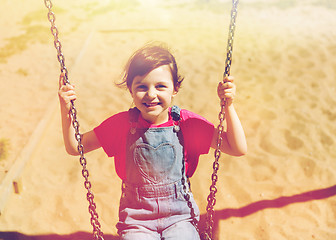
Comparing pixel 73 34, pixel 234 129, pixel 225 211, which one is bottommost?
pixel 225 211

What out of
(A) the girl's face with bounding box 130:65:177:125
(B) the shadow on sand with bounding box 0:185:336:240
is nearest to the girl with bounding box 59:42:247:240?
(A) the girl's face with bounding box 130:65:177:125

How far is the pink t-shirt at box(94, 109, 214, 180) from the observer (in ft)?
5.74

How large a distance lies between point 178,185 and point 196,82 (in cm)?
337

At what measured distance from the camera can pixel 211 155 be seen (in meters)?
3.52

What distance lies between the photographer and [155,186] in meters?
1.68

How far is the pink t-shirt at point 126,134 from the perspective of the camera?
175 cm

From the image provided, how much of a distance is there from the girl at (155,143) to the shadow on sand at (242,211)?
1.08 metres

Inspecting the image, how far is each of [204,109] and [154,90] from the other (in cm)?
270

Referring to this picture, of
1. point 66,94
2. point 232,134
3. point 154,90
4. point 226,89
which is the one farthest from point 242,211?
point 66,94

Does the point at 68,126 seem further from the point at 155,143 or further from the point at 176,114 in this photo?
the point at 176,114

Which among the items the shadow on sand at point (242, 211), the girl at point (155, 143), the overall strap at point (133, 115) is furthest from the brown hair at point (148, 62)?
the shadow on sand at point (242, 211)

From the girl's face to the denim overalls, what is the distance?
14 centimetres

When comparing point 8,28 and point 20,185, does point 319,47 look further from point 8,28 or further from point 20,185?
point 8,28

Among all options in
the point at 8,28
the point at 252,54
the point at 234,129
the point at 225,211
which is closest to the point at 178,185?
the point at 234,129
